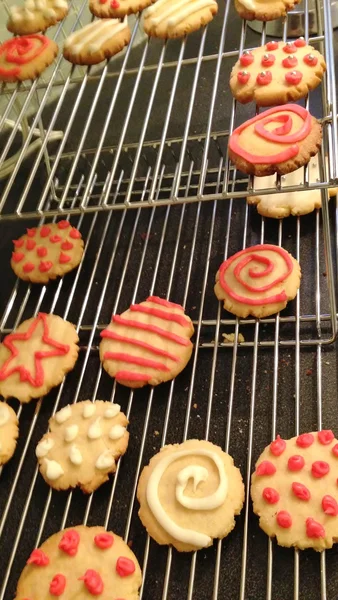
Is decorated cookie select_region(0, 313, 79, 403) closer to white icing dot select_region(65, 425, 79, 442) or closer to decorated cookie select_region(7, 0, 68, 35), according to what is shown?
white icing dot select_region(65, 425, 79, 442)

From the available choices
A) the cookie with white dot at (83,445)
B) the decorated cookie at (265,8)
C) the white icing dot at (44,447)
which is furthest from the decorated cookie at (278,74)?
the white icing dot at (44,447)

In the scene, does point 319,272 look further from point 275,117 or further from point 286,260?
point 275,117

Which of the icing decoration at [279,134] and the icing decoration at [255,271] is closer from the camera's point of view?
the icing decoration at [279,134]

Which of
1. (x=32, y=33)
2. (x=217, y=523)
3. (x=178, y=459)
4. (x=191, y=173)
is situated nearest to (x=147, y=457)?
(x=178, y=459)

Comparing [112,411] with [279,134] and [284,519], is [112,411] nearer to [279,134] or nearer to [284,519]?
[284,519]

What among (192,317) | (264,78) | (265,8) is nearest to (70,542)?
(192,317)

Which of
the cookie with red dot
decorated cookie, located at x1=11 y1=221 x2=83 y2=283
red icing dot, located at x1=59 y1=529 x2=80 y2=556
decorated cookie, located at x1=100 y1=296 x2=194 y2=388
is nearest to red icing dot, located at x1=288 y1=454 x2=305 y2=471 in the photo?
the cookie with red dot

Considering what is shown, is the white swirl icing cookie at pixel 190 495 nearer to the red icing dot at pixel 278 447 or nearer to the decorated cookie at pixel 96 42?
the red icing dot at pixel 278 447
